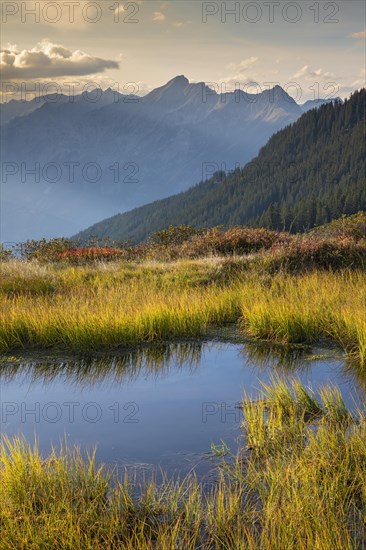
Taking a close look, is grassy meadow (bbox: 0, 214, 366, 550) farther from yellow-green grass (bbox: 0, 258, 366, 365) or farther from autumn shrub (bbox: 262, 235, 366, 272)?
autumn shrub (bbox: 262, 235, 366, 272)

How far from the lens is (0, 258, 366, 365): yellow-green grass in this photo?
916cm

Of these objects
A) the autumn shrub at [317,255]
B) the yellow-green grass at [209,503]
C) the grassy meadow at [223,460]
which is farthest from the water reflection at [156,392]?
the autumn shrub at [317,255]

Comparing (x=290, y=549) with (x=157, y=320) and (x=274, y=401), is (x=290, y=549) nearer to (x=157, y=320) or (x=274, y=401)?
(x=274, y=401)

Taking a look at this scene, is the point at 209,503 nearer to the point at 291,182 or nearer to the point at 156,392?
the point at 156,392

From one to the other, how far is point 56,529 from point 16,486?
2.30 feet

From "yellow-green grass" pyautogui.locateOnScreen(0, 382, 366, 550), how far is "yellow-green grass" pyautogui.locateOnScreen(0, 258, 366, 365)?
11.5ft

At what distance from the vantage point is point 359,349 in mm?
8188

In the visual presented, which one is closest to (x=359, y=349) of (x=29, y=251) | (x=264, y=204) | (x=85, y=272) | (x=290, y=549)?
(x=290, y=549)

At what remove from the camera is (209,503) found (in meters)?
4.15

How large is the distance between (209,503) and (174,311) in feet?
19.6

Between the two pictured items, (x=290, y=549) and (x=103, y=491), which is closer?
(x=290, y=549)

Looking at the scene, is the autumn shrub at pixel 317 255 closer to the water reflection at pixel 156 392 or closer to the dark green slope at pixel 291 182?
the water reflection at pixel 156 392

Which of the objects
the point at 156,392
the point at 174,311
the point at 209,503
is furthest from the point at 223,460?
the point at 174,311

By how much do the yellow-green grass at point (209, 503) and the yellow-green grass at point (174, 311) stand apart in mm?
3496
